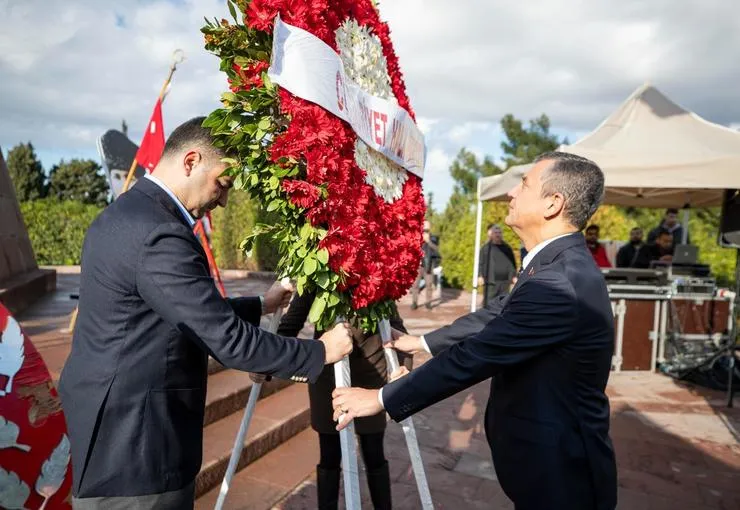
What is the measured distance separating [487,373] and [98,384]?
124cm

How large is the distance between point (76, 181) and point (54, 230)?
21197mm

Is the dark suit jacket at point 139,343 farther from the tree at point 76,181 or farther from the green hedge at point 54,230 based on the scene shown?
the tree at point 76,181

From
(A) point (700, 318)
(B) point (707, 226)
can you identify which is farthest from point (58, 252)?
(B) point (707, 226)

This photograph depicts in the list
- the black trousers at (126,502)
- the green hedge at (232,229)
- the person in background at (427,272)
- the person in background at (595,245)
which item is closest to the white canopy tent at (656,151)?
the person in background at (595,245)

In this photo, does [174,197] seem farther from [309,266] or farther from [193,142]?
[309,266]

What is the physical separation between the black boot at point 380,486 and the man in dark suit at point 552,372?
0.96m

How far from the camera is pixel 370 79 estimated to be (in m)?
2.50

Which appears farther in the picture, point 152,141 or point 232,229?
point 232,229

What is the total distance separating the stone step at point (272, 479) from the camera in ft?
11.2

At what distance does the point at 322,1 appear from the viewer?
6.36 ft

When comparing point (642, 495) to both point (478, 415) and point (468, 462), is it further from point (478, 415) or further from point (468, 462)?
point (478, 415)

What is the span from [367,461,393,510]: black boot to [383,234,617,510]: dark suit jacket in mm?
1031

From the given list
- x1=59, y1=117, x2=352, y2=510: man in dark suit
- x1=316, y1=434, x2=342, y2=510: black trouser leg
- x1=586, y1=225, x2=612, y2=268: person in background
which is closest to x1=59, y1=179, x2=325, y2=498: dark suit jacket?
x1=59, y1=117, x2=352, y2=510: man in dark suit

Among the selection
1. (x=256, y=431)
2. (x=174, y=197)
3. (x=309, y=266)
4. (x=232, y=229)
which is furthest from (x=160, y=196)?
(x=232, y=229)
